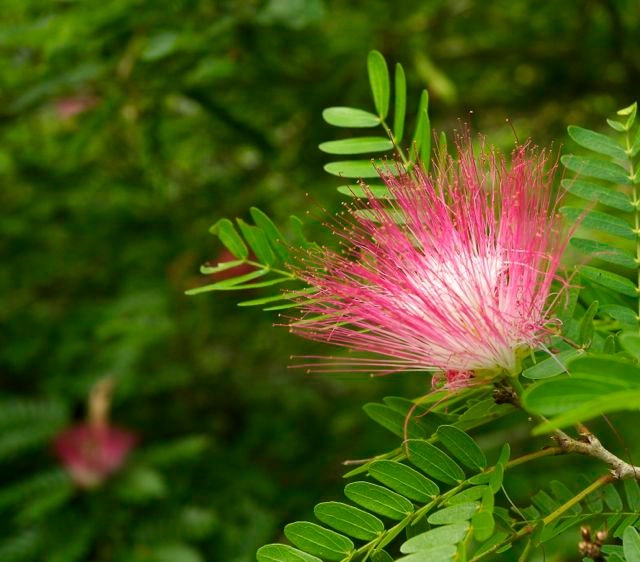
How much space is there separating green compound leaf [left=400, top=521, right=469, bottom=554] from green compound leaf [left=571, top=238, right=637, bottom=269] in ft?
1.64

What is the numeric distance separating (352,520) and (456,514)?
0.63 ft

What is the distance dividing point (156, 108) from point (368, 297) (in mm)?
1688

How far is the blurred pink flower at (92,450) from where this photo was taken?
3.09 m

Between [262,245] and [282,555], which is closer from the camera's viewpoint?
[282,555]

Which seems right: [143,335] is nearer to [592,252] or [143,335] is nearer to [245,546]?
[245,546]

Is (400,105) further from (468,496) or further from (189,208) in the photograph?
(189,208)

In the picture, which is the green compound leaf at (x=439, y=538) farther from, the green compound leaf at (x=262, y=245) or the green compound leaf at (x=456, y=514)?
the green compound leaf at (x=262, y=245)

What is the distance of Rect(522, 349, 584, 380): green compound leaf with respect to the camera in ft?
3.86

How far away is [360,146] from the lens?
1655 mm

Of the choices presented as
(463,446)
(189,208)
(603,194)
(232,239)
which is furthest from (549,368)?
(189,208)

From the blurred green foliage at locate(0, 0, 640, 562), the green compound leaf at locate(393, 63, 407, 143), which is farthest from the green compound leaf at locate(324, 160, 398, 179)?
the blurred green foliage at locate(0, 0, 640, 562)

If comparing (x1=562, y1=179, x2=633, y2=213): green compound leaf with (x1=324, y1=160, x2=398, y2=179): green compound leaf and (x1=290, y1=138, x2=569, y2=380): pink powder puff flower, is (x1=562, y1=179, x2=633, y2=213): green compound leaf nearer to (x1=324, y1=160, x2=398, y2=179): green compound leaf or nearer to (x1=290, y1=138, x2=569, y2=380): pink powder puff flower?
(x1=290, y1=138, x2=569, y2=380): pink powder puff flower

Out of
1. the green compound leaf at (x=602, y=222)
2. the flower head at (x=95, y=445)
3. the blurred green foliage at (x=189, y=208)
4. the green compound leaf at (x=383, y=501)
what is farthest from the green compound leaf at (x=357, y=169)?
the flower head at (x=95, y=445)

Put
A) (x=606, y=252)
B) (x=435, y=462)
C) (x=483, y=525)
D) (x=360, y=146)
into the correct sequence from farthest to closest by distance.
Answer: (x=360, y=146) < (x=606, y=252) < (x=435, y=462) < (x=483, y=525)
